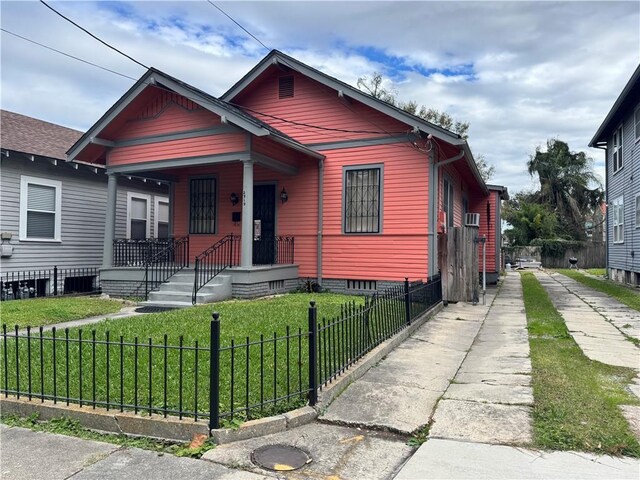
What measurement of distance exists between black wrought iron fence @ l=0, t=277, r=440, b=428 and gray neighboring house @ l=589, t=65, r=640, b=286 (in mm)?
13476

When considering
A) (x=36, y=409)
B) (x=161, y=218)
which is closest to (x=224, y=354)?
(x=36, y=409)

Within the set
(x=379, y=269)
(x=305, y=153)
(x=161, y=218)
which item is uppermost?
(x=305, y=153)

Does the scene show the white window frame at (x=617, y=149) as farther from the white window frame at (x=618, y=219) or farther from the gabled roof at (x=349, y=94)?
the gabled roof at (x=349, y=94)

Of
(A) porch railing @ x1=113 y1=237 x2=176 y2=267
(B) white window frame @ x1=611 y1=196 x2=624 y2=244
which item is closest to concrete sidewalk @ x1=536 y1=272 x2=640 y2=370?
(B) white window frame @ x1=611 y1=196 x2=624 y2=244

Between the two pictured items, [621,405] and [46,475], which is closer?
[46,475]

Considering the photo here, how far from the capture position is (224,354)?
5.69 metres

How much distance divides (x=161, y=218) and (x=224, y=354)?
541 inches

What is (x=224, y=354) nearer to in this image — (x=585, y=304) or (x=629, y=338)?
(x=629, y=338)

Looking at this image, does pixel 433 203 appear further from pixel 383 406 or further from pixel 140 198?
pixel 140 198

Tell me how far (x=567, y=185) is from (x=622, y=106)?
90.3 ft

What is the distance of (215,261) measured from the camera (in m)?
13.5

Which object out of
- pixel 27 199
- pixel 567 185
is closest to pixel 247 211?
pixel 27 199

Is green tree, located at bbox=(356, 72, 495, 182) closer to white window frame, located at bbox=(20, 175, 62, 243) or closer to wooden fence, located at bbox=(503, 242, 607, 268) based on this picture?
wooden fence, located at bbox=(503, 242, 607, 268)

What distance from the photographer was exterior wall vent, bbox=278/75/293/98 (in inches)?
531
